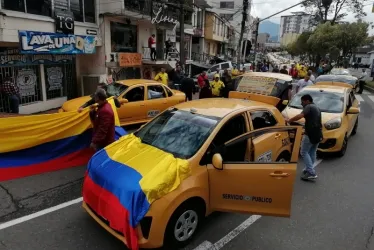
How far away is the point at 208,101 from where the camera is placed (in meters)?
5.59

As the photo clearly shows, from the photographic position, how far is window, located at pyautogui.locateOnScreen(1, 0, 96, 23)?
11.5m

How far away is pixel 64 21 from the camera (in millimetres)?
13391

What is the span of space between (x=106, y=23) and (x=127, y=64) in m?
2.49

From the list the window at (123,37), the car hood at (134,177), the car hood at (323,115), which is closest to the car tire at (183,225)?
the car hood at (134,177)

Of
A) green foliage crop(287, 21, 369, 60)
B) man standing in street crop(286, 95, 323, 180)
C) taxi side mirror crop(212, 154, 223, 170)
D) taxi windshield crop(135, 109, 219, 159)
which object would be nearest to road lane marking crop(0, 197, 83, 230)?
taxi windshield crop(135, 109, 219, 159)

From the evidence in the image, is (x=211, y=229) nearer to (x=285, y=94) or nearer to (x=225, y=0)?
(x=285, y=94)

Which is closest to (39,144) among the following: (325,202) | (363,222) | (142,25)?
(325,202)

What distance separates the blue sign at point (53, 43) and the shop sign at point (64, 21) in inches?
16.9

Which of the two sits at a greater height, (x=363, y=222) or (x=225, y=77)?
(x=225, y=77)

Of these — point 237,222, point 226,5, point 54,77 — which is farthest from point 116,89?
point 226,5

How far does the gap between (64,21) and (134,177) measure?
1179 centimetres

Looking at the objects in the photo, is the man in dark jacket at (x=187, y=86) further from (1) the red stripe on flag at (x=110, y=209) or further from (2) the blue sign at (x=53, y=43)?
(1) the red stripe on flag at (x=110, y=209)

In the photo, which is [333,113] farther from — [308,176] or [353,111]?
[308,176]

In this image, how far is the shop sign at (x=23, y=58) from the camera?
1143 cm
